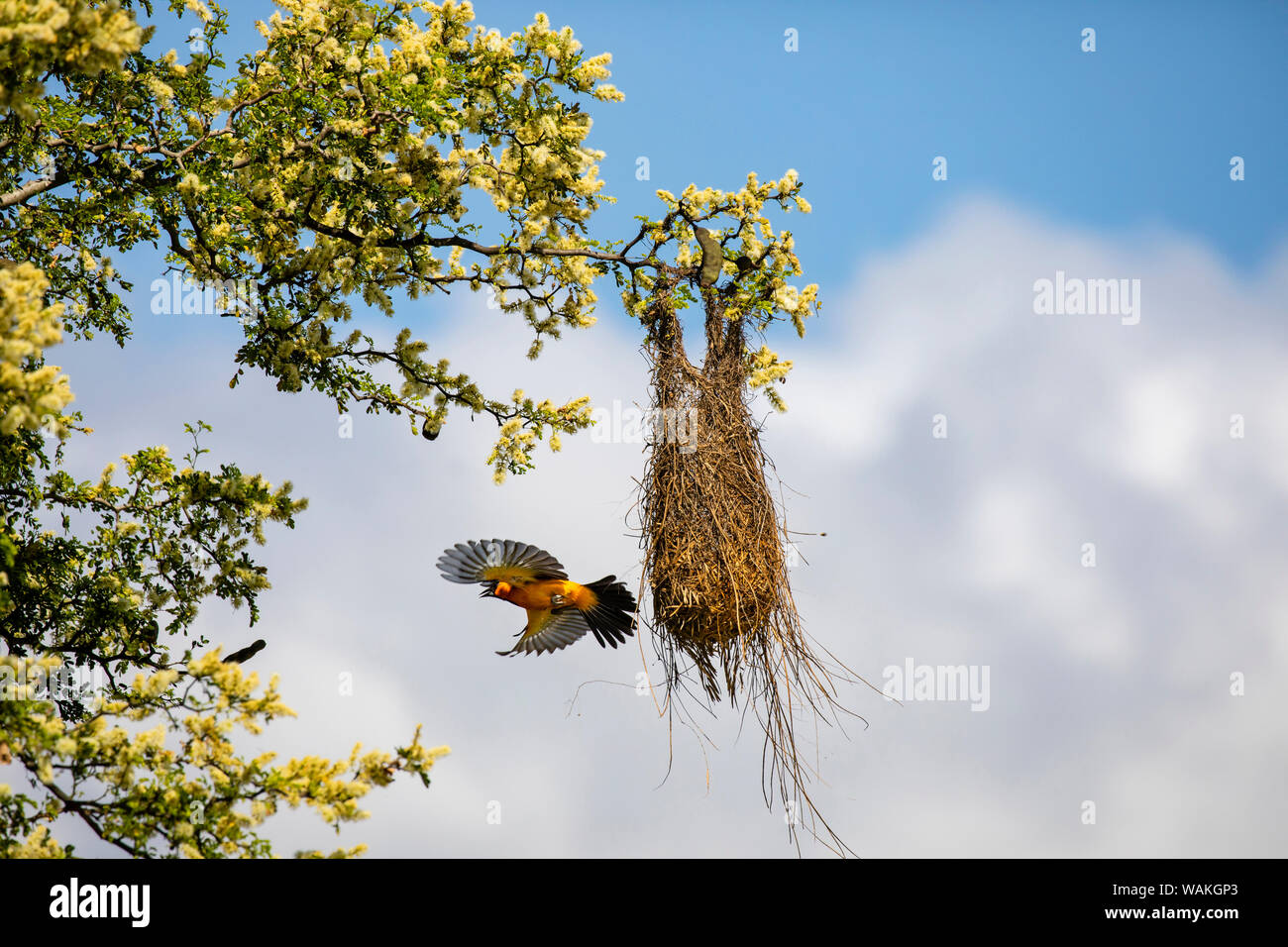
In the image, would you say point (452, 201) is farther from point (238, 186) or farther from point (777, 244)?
point (777, 244)

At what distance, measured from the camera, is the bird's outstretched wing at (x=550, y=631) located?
6613mm

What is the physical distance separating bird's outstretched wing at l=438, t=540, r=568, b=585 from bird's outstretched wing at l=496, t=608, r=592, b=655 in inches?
12.8

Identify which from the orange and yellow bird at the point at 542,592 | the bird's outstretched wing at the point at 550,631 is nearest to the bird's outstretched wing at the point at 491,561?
the orange and yellow bird at the point at 542,592

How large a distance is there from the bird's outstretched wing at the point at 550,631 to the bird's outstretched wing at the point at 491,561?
1.07 feet

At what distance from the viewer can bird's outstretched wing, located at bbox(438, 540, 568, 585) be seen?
6.32m

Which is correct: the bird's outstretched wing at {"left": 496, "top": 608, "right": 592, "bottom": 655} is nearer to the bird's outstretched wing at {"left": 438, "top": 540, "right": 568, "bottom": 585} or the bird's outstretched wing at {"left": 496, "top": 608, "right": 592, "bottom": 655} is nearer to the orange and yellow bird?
the orange and yellow bird

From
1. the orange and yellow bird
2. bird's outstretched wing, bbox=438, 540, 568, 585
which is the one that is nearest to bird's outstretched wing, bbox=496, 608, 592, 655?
the orange and yellow bird

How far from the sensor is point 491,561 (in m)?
6.36

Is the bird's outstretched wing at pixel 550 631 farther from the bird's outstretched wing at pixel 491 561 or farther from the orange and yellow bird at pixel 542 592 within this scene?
the bird's outstretched wing at pixel 491 561

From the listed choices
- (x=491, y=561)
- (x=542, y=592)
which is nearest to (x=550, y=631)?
(x=542, y=592)

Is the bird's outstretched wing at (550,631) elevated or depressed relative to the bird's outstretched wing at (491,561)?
depressed

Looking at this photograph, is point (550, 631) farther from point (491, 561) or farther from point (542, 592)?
point (491, 561)

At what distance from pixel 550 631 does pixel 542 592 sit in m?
0.28

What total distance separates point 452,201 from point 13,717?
11.7 ft
